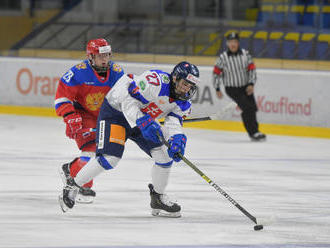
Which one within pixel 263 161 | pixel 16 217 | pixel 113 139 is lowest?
pixel 263 161

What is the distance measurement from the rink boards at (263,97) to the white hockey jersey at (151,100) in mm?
5501

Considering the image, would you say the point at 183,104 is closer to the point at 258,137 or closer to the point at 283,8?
the point at 258,137

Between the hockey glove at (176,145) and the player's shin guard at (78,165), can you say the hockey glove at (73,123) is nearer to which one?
the player's shin guard at (78,165)

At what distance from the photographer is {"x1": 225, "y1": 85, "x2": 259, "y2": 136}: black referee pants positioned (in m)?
10.0

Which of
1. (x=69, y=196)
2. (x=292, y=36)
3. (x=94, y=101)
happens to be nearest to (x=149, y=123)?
(x=69, y=196)

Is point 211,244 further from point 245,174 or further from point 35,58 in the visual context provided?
point 35,58

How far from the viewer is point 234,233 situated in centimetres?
481

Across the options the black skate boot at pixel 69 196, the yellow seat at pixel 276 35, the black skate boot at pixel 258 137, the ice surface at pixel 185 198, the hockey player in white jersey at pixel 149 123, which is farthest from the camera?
the yellow seat at pixel 276 35

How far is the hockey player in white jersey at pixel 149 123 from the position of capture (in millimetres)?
4988

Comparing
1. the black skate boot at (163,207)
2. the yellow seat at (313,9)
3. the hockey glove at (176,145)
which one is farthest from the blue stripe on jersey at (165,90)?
the yellow seat at (313,9)

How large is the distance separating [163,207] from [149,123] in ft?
2.05

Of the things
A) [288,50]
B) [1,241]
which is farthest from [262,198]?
[288,50]

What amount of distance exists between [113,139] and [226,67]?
5.26 metres

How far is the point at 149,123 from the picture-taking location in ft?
16.3
